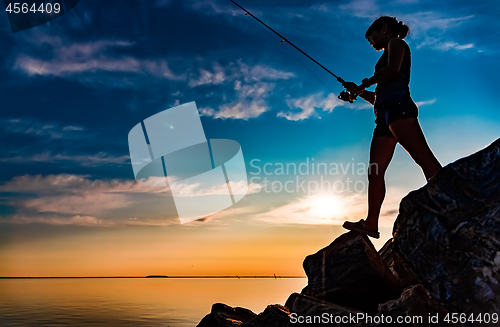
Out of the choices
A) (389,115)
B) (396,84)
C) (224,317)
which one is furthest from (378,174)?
(224,317)

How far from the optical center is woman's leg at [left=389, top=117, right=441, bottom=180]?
4471mm

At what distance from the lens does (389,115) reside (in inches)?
184

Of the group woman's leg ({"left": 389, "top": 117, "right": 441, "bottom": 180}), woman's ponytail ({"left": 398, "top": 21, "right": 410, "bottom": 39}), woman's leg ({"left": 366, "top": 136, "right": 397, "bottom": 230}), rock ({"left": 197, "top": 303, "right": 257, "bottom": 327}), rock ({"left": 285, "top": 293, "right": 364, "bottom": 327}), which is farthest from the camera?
rock ({"left": 197, "top": 303, "right": 257, "bottom": 327})

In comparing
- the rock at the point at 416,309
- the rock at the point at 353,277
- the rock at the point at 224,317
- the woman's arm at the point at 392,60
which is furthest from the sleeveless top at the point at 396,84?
the rock at the point at 224,317

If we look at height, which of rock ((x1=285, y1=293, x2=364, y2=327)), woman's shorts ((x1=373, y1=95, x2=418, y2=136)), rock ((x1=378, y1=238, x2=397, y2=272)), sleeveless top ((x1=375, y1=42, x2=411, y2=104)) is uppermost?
sleeveless top ((x1=375, y1=42, x2=411, y2=104))

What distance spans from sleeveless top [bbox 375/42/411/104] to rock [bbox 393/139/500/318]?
1384 millimetres

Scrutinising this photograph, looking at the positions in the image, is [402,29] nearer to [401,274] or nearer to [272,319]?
[401,274]

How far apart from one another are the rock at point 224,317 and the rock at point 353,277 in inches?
84.6

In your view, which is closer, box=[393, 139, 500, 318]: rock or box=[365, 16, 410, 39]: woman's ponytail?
box=[393, 139, 500, 318]: rock

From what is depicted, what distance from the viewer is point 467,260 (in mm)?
3451

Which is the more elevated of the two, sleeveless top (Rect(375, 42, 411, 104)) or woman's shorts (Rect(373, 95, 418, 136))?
sleeveless top (Rect(375, 42, 411, 104))

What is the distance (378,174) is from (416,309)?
1.78 m

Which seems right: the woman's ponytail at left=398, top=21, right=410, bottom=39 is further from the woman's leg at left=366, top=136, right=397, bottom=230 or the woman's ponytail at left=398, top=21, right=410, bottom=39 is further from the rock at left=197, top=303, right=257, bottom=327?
the rock at left=197, top=303, right=257, bottom=327

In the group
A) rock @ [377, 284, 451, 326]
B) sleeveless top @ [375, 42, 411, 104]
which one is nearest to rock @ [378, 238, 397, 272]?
rock @ [377, 284, 451, 326]
